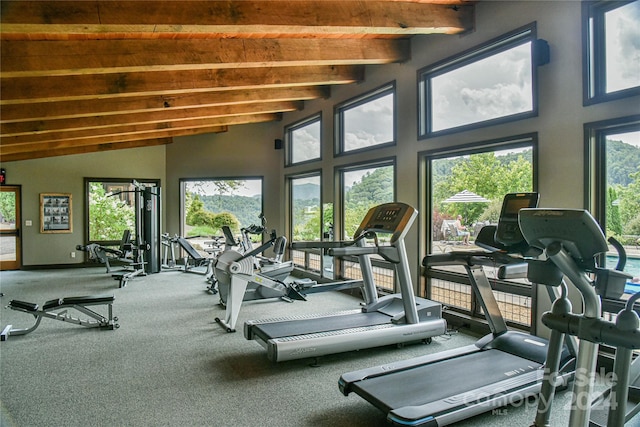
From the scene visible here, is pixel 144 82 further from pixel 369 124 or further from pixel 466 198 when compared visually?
pixel 466 198

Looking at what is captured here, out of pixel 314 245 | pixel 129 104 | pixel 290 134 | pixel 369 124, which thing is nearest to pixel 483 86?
pixel 369 124

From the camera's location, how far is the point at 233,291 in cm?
444

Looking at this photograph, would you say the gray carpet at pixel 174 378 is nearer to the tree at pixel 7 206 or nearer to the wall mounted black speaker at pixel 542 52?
the wall mounted black speaker at pixel 542 52

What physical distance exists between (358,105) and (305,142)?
1760 millimetres

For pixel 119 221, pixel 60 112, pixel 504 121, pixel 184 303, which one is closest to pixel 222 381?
pixel 184 303

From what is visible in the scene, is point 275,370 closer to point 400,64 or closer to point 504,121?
point 504,121

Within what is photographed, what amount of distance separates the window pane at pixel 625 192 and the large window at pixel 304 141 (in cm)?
460

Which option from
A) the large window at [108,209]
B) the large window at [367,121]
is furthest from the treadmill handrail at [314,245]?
the large window at [108,209]

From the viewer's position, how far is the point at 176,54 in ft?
13.3

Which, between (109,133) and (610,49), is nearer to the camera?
(610,49)

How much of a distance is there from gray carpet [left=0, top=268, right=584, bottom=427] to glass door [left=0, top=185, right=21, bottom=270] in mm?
4476

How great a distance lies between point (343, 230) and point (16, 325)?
442 cm

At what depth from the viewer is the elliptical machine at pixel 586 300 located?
1693mm

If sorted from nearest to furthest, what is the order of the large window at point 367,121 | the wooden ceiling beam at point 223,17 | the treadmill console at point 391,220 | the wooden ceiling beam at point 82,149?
the wooden ceiling beam at point 223,17 < the treadmill console at point 391,220 < the large window at point 367,121 < the wooden ceiling beam at point 82,149
